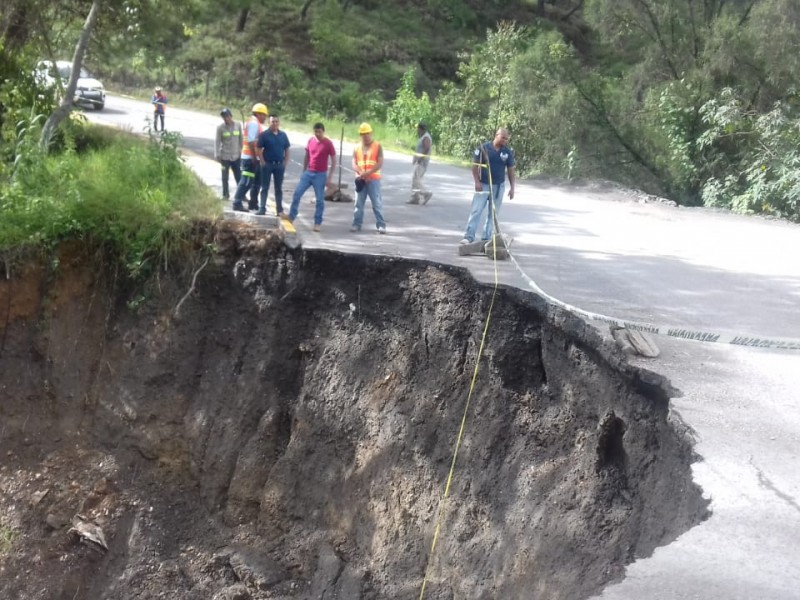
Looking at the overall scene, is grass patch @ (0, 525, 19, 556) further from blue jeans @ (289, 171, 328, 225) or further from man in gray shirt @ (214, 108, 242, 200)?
man in gray shirt @ (214, 108, 242, 200)

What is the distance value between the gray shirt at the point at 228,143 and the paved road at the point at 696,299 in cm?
148

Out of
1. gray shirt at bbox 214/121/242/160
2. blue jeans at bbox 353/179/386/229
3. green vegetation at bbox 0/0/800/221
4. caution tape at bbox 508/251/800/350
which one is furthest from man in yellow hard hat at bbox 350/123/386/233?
green vegetation at bbox 0/0/800/221

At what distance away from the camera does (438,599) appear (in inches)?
290

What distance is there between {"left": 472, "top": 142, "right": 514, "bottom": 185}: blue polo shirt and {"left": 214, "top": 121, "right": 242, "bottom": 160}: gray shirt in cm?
394

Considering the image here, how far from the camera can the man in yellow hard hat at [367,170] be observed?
1230 centimetres

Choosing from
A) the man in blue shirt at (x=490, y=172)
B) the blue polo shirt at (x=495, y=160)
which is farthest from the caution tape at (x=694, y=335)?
the blue polo shirt at (x=495, y=160)

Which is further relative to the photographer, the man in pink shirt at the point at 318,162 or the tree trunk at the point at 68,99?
the tree trunk at the point at 68,99

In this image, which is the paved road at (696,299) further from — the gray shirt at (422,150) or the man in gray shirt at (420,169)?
the gray shirt at (422,150)

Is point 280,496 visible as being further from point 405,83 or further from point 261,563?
point 405,83

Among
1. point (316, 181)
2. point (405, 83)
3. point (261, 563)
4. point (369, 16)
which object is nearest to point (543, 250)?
point (316, 181)

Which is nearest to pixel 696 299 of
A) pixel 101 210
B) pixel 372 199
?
pixel 372 199

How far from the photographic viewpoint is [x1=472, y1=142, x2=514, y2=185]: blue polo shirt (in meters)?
11.3

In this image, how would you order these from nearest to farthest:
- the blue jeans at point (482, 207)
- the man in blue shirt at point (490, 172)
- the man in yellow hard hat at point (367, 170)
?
the man in blue shirt at point (490, 172)
the blue jeans at point (482, 207)
the man in yellow hard hat at point (367, 170)

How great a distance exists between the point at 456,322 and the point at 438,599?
8.83 ft
